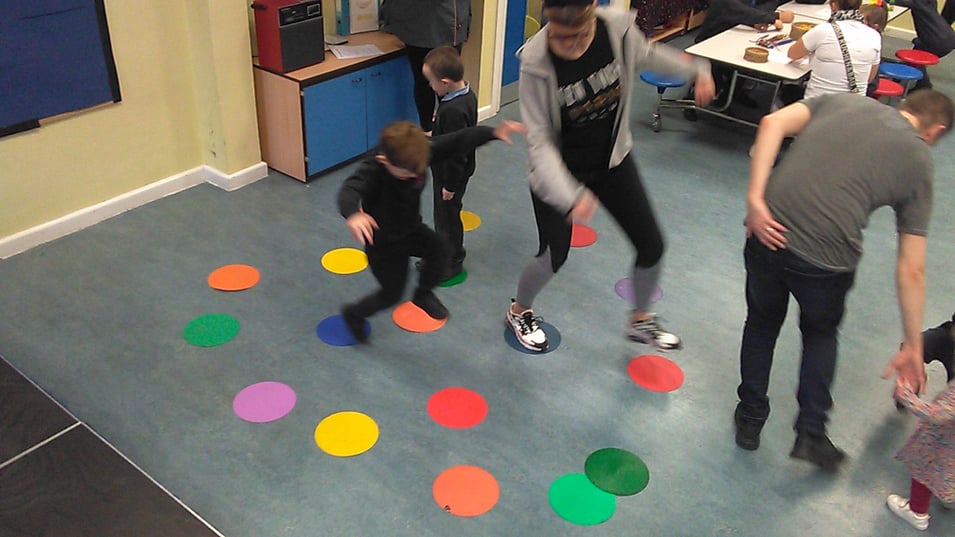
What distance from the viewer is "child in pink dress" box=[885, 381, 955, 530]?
207 centimetres

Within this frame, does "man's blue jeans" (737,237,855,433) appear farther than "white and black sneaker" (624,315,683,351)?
No

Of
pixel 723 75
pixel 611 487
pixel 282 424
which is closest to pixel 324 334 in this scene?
pixel 282 424

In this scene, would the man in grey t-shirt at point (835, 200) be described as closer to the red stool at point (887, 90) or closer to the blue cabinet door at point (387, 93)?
the blue cabinet door at point (387, 93)

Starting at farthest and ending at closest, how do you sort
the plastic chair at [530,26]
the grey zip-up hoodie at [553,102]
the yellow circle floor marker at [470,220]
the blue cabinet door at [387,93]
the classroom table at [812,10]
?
the plastic chair at [530,26], the classroom table at [812,10], the blue cabinet door at [387,93], the yellow circle floor marker at [470,220], the grey zip-up hoodie at [553,102]

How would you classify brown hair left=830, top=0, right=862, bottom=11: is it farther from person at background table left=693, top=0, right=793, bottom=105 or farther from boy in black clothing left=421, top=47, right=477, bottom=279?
boy in black clothing left=421, top=47, right=477, bottom=279

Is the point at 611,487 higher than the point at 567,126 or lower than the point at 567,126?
lower

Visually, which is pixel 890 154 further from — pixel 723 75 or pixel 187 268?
pixel 723 75

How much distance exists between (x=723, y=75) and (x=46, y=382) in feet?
15.0

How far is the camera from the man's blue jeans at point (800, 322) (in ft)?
7.10

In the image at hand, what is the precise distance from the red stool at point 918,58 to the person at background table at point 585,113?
13.3 feet

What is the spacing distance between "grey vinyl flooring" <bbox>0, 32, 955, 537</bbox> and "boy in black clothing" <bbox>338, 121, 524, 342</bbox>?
1.08ft

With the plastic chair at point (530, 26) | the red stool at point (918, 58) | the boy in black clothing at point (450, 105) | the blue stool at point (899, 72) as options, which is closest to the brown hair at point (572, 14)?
the boy in black clothing at point (450, 105)

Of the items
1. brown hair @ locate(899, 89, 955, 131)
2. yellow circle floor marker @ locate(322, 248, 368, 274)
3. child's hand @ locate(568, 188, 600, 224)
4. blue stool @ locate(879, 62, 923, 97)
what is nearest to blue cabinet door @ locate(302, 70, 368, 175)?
yellow circle floor marker @ locate(322, 248, 368, 274)

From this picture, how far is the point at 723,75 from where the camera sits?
209 inches
